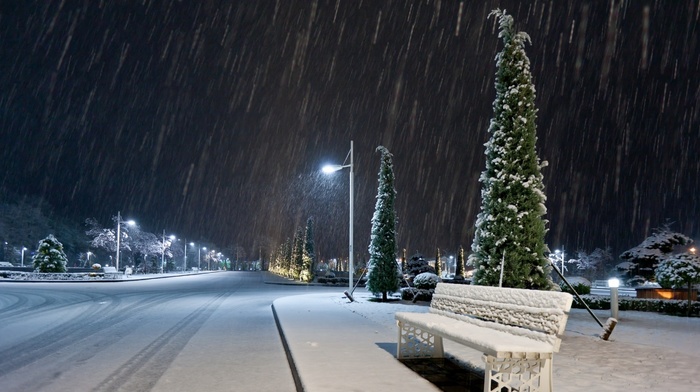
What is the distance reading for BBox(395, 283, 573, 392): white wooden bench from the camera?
591cm

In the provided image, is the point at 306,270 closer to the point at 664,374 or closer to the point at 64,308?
the point at 64,308

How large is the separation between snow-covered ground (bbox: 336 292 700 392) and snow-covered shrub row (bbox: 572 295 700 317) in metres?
2.97

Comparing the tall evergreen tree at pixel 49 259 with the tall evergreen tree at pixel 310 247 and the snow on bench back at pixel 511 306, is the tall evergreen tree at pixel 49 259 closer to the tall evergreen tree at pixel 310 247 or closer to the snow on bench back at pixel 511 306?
the tall evergreen tree at pixel 310 247

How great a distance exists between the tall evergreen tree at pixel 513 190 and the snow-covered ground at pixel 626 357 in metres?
2.02

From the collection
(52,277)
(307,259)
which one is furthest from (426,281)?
(52,277)

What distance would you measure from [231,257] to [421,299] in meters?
174

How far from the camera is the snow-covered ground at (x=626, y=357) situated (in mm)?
7352

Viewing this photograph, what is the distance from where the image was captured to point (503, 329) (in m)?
7.27

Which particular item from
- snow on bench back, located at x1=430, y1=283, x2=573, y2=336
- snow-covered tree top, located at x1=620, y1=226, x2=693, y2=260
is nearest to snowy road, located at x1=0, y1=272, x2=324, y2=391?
snow on bench back, located at x1=430, y1=283, x2=573, y2=336

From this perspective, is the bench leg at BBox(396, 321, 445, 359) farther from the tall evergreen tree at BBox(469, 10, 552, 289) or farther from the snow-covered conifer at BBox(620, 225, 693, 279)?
the snow-covered conifer at BBox(620, 225, 693, 279)

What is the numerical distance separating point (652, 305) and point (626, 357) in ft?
38.5

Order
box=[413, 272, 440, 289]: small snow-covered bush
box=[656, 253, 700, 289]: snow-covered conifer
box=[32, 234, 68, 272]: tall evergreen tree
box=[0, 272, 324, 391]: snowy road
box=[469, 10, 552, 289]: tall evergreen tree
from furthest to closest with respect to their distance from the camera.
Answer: box=[32, 234, 68, 272]: tall evergreen tree, box=[413, 272, 440, 289]: small snow-covered bush, box=[656, 253, 700, 289]: snow-covered conifer, box=[469, 10, 552, 289]: tall evergreen tree, box=[0, 272, 324, 391]: snowy road

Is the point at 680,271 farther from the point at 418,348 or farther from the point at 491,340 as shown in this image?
the point at 491,340

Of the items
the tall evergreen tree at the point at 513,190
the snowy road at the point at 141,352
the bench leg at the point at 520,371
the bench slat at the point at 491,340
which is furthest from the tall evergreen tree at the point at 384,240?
the bench leg at the point at 520,371
